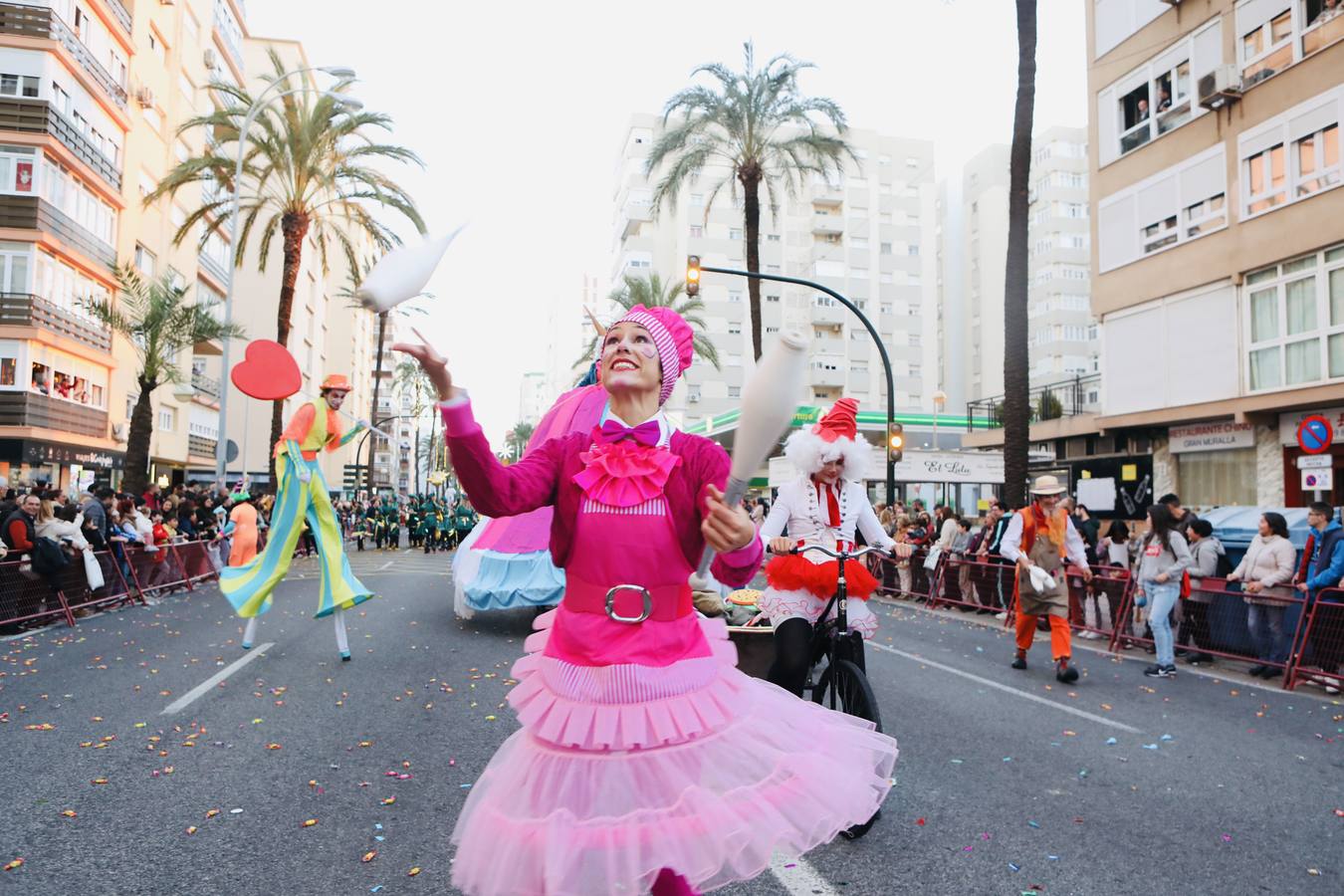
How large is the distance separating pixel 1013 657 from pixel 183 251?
38833mm

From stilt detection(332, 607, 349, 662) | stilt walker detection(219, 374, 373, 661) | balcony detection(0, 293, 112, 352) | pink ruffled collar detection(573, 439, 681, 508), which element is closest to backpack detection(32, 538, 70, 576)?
stilt walker detection(219, 374, 373, 661)

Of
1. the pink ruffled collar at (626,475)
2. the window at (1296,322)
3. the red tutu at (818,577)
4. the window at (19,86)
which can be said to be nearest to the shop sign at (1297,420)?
the window at (1296,322)

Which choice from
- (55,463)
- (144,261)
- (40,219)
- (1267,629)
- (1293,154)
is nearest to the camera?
(1267,629)

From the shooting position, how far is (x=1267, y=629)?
9.59 metres

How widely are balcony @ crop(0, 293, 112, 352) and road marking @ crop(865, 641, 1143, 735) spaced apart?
25661mm

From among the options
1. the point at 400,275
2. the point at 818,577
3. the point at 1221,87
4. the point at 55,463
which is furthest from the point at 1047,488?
the point at 55,463

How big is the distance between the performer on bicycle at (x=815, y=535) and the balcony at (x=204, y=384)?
128ft

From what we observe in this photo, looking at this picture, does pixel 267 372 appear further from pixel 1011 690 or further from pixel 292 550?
pixel 1011 690

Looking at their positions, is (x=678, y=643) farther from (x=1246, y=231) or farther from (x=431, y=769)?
(x=1246, y=231)

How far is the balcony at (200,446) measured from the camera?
4092 centimetres

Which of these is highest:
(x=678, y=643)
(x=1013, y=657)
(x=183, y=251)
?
(x=183, y=251)

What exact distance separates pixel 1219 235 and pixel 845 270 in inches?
1892

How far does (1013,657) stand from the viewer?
398 inches

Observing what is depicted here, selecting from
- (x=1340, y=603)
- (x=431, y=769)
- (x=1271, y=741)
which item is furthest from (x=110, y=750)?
(x=1340, y=603)
